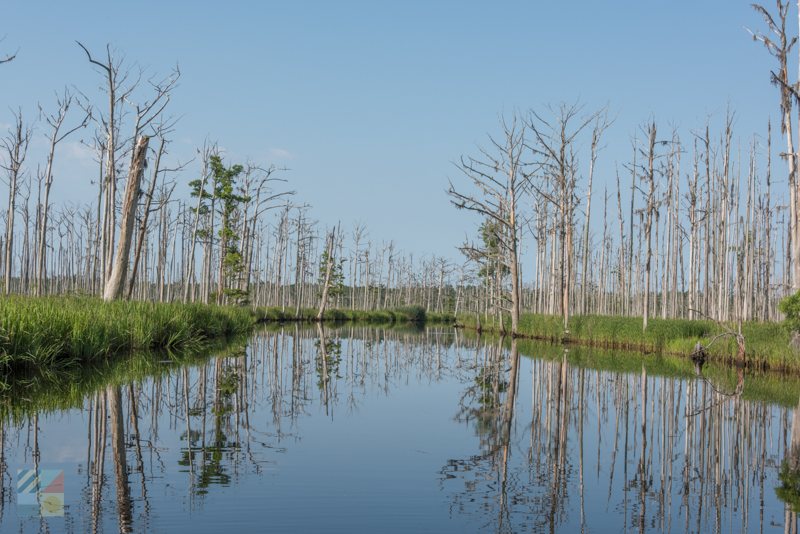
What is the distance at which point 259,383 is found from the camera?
28.8ft

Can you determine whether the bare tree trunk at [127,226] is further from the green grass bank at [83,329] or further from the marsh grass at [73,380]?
the marsh grass at [73,380]

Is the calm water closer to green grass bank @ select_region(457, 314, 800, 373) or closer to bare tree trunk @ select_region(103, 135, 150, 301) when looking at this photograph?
green grass bank @ select_region(457, 314, 800, 373)

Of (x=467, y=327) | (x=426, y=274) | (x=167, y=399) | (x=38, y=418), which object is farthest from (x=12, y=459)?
(x=426, y=274)

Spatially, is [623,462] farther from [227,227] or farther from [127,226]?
[227,227]

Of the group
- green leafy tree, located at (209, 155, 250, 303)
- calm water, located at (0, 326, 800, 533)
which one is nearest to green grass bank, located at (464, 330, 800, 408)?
calm water, located at (0, 326, 800, 533)

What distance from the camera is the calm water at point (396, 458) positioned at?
3.33 metres

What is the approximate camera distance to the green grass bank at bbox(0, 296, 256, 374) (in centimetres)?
759

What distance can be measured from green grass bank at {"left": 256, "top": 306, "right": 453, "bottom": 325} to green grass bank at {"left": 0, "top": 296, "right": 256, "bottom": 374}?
74.8 ft

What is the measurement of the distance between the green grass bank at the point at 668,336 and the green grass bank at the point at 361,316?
70.1 ft

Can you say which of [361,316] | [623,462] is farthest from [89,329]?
[361,316]

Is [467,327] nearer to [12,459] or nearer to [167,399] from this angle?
[167,399]

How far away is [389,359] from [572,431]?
370 inches

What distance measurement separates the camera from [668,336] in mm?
15625

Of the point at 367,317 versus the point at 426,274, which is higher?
the point at 426,274
